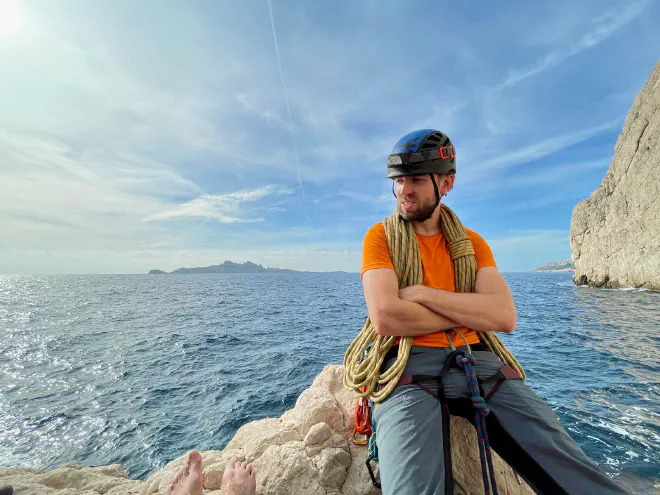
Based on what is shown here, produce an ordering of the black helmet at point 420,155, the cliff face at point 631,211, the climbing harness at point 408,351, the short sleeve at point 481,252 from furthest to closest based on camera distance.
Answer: the cliff face at point 631,211
the short sleeve at point 481,252
the black helmet at point 420,155
the climbing harness at point 408,351

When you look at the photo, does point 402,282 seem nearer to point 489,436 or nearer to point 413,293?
point 413,293

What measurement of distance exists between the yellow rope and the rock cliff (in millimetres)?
918

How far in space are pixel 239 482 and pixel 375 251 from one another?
2499mm

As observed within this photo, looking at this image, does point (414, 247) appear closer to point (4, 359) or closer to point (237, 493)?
point (237, 493)

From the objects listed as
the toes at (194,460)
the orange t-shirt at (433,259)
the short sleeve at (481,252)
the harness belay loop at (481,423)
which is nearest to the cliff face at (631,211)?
the short sleeve at (481,252)

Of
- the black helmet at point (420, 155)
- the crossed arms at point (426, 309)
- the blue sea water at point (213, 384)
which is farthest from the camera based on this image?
the blue sea water at point (213, 384)

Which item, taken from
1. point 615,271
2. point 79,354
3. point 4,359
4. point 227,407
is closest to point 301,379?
point 227,407

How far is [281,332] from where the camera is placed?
20.9 m

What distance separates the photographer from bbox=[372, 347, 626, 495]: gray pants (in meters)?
2.00

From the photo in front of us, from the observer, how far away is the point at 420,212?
2955 mm

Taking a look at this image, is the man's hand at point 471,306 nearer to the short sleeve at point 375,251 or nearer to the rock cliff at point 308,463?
the short sleeve at point 375,251

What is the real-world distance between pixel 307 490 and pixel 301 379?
9.15 m

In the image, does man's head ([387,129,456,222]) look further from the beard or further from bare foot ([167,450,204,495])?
bare foot ([167,450,204,495])

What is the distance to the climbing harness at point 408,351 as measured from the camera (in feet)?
7.99
